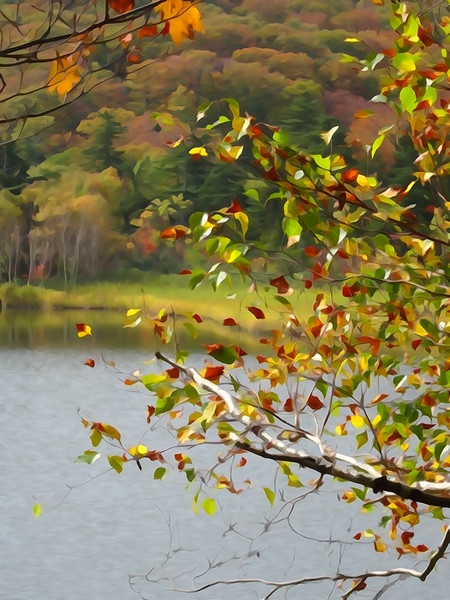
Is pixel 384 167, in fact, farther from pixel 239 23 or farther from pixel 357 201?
pixel 357 201

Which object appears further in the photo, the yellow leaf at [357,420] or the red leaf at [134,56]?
Answer: the yellow leaf at [357,420]

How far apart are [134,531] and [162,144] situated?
121 ft

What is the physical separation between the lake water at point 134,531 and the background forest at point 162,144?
20.1 metres

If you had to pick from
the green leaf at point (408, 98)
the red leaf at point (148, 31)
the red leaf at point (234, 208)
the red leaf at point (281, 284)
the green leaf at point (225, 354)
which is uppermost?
the red leaf at point (148, 31)

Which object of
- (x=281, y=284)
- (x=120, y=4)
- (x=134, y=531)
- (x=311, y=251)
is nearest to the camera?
(x=120, y=4)

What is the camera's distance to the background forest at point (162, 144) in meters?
41.1

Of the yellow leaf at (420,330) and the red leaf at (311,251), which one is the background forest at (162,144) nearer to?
the red leaf at (311,251)

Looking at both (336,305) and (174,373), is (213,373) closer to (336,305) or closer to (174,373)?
(174,373)

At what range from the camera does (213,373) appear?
3180 millimetres

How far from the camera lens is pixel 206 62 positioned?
182 feet

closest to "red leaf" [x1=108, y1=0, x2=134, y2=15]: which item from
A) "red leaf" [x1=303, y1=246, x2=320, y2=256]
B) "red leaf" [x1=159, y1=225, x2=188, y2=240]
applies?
"red leaf" [x1=159, y1=225, x2=188, y2=240]

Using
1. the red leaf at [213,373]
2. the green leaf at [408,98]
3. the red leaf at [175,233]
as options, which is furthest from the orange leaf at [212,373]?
the green leaf at [408,98]

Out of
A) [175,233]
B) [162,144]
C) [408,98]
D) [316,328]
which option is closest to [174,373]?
[175,233]

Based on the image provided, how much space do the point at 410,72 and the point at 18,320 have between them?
32.7 metres
